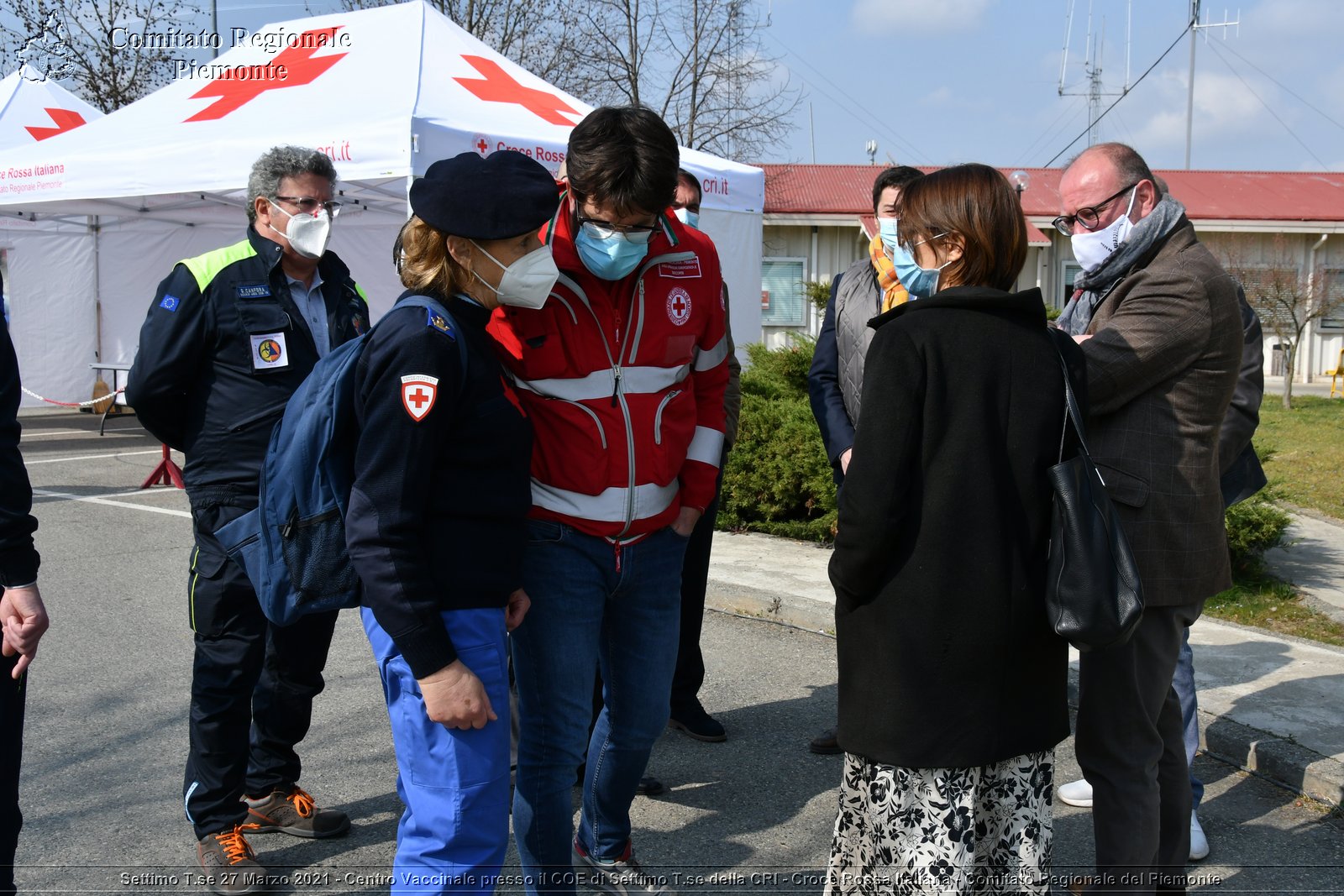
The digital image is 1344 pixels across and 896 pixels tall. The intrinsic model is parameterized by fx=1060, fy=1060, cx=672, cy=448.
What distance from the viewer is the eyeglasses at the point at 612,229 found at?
8.30 ft

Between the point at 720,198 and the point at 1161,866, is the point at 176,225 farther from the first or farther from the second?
the point at 1161,866

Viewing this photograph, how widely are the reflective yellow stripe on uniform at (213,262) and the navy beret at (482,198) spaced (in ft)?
4.30

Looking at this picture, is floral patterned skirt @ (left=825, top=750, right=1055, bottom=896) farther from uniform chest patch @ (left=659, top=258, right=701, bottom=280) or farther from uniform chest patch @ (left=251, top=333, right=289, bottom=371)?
uniform chest patch @ (left=251, top=333, right=289, bottom=371)

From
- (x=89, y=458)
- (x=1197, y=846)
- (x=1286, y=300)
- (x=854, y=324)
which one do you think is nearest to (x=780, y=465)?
(x=854, y=324)

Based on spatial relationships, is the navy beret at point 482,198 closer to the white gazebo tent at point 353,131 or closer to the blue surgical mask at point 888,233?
the blue surgical mask at point 888,233

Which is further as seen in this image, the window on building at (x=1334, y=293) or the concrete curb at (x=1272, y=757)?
the window on building at (x=1334, y=293)

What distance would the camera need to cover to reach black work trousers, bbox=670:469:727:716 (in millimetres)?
4242

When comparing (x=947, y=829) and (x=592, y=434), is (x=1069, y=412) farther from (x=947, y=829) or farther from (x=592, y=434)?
(x=592, y=434)

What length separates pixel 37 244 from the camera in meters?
15.3

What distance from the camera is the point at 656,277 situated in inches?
107

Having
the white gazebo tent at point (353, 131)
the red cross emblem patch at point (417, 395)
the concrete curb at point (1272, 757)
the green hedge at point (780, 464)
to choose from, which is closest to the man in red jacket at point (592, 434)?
the red cross emblem patch at point (417, 395)

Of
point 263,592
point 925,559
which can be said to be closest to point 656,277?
point 925,559

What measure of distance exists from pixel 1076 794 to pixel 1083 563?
6.50ft

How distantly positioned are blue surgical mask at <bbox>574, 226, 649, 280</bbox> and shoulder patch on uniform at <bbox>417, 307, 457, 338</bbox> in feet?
1.73
